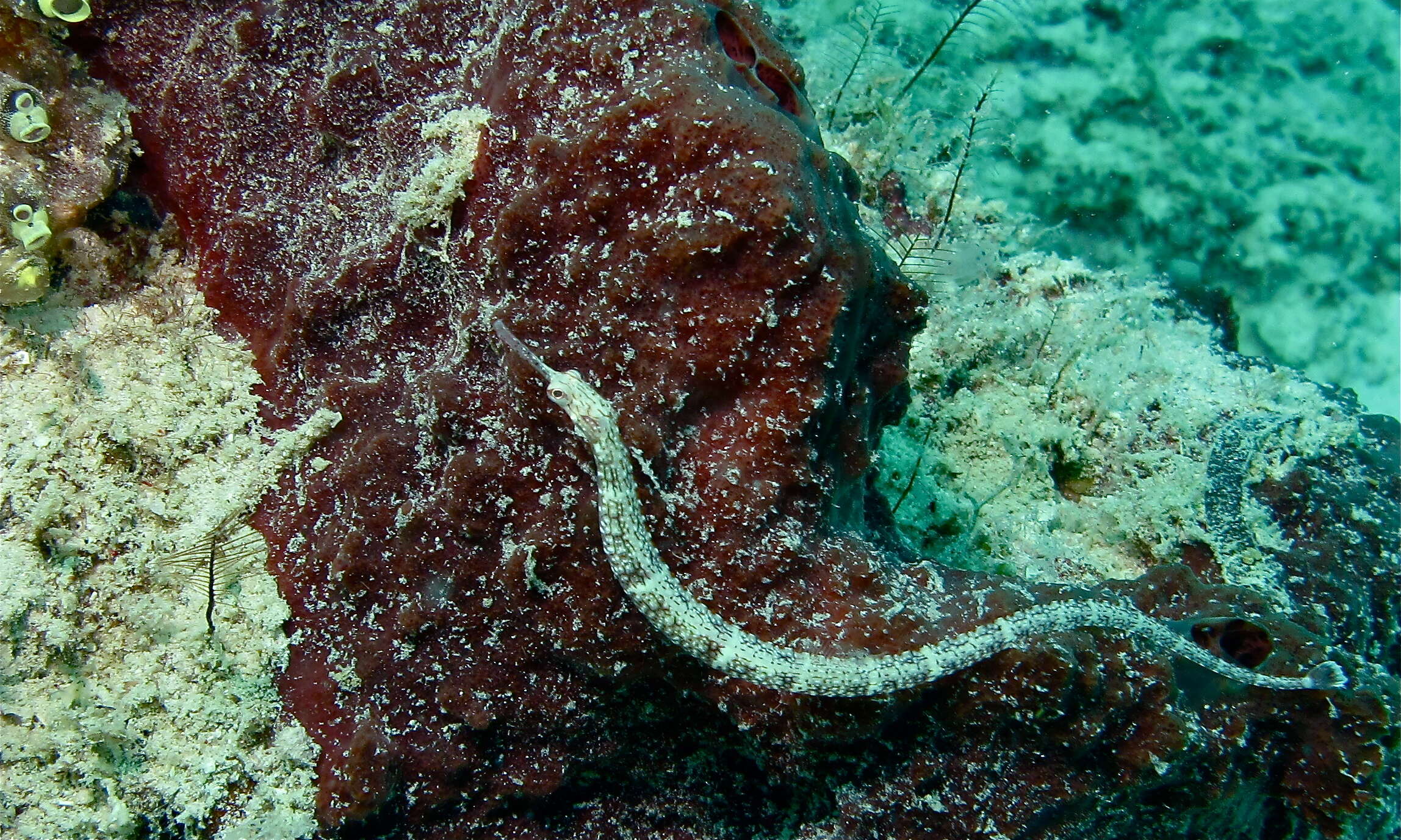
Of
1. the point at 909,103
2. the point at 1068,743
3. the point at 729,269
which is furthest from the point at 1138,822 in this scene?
the point at 909,103

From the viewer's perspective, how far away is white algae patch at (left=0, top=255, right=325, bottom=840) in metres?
2.80

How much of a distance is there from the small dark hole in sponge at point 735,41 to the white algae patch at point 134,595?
99.8 inches

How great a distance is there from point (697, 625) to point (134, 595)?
7.84ft

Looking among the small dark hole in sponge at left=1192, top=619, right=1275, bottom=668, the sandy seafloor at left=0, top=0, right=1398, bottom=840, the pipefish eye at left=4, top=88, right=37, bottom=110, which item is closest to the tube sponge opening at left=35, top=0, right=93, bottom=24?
the pipefish eye at left=4, top=88, right=37, bottom=110

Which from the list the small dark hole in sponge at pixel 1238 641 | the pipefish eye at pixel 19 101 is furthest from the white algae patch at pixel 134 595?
the small dark hole in sponge at pixel 1238 641

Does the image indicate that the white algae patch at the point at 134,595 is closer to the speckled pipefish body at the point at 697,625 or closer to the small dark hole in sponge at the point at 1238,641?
the speckled pipefish body at the point at 697,625

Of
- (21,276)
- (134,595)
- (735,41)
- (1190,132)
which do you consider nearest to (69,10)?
(21,276)

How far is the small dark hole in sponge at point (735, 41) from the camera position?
10.6 ft

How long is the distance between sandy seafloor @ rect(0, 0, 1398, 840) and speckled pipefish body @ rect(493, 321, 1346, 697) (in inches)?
47.1

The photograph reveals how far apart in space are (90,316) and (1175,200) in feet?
29.3

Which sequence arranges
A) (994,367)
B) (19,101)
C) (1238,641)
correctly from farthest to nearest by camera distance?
(994,367), (1238,641), (19,101)

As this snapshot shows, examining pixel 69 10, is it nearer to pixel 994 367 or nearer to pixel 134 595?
pixel 134 595

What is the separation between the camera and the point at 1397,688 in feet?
12.1

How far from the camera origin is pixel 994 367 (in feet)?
18.8
